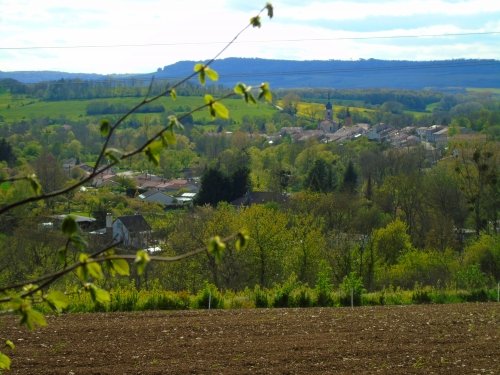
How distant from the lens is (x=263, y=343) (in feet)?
35.4

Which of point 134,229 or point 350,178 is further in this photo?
point 350,178

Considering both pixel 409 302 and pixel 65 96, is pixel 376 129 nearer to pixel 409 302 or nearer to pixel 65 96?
pixel 65 96

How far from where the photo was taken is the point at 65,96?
125312 mm

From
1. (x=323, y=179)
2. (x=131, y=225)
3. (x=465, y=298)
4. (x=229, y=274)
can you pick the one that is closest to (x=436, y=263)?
(x=229, y=274)

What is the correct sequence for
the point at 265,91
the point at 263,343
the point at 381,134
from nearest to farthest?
the point at 265,91 → the point at 263,343 → the point at 381,134

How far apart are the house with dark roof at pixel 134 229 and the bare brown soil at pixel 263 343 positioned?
72.2 feet

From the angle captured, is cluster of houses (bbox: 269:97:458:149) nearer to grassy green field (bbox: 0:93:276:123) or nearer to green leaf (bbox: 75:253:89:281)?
grassy green field (bbox: 0:93:276:123)

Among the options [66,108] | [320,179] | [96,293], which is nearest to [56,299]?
[96,293]

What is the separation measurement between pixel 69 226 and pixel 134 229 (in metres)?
38.3

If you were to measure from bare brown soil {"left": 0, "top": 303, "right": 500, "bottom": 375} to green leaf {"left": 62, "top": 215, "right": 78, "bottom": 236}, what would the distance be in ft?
22.9

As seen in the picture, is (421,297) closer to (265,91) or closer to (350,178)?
(265,91)

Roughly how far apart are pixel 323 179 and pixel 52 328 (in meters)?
43.1

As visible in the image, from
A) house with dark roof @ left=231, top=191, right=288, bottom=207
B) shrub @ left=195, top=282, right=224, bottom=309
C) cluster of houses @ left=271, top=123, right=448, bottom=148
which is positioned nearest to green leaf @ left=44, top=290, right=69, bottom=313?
shrub @ left=195, top=282, right=224, bottom=309

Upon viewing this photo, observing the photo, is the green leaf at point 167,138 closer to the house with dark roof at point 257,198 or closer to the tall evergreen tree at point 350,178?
the house with dark roof at point 257,198
